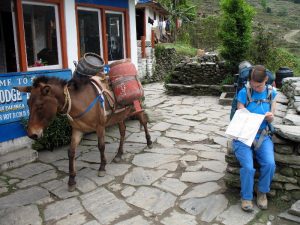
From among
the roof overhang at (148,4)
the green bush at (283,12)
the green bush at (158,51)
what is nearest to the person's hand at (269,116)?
the green bush at (158,51)

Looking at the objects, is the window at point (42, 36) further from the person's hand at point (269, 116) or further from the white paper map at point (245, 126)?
the person's hand at point (269, 116)

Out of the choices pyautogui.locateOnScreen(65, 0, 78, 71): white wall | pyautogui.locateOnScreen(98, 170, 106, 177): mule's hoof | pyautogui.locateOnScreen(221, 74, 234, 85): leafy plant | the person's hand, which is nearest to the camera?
the person's hand

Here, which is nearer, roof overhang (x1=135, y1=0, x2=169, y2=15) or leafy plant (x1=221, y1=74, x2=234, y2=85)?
leafy plant (x1=221, y1=74, x2=234, y2=85)

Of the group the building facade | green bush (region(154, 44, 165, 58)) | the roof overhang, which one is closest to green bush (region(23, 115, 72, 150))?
the building facade

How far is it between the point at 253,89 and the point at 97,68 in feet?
7.30

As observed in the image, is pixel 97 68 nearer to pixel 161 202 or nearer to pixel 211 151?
pixel 161 202

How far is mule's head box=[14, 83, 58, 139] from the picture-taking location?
418 cm

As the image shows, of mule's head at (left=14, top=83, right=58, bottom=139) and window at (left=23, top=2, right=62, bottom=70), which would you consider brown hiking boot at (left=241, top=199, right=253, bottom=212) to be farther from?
window at (left=23, top=2, right=62, bottom=70)

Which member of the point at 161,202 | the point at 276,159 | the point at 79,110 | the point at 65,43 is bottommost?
the point at 161,202

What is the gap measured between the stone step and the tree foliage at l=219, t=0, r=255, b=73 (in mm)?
8378

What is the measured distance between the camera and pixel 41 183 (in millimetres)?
4992

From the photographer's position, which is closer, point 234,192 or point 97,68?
point 234,192

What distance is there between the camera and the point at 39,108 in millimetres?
4211

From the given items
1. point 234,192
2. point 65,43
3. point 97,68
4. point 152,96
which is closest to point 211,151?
point 234,192
